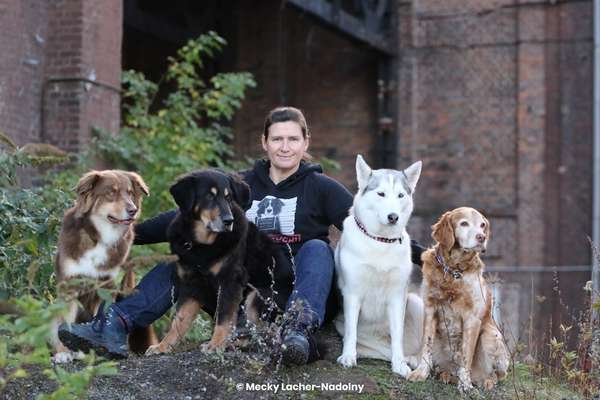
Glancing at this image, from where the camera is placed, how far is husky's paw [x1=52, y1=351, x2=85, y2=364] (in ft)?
17.0

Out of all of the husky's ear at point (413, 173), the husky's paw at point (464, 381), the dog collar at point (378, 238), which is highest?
the husky's ear at point (413, 173)

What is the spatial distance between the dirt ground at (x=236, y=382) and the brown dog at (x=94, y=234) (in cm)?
31

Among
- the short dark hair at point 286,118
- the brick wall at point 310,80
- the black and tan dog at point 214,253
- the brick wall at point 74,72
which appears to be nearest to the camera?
the black and tan dog at point 214,253

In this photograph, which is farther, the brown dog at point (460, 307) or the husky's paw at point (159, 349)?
the husky's paw at point (159, 349)

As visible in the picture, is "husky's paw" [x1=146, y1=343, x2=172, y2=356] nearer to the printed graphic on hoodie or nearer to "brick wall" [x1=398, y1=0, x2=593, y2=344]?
the printed graphic on hoodie

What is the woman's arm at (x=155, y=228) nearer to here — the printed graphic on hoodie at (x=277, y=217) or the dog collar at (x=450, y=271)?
the printed graphic on hoodie at (x=277, y=217)

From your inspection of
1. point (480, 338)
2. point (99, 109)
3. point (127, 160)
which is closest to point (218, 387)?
point (480, 338)

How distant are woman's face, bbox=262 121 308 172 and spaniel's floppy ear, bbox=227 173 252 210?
535 millimetres

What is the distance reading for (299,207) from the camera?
6012 mm

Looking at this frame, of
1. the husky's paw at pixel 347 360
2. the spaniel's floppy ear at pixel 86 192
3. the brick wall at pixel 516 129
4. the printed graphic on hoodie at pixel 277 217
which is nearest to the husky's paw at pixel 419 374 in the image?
the husky's paw at pixel 347 360

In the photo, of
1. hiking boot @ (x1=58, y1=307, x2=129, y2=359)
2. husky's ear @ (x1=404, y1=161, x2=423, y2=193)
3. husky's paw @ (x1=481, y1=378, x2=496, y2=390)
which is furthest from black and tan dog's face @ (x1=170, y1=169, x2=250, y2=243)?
husky's paw @ (x1=481, y1=378, x2=496, y2=390)

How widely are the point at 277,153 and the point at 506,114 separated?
34.7 feet

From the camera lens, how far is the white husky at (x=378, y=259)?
17.4ft

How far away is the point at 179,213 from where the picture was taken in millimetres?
5520
